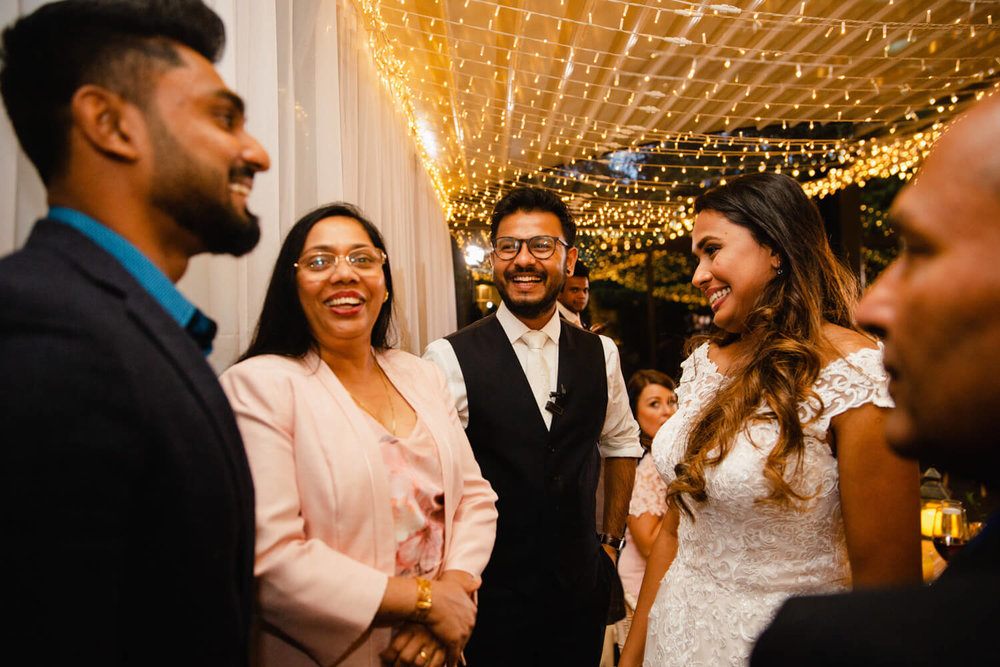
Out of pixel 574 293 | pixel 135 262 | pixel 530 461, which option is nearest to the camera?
pixel 135 262

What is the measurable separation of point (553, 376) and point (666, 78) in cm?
203

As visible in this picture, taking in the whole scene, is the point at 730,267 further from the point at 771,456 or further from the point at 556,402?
the point at 556,402

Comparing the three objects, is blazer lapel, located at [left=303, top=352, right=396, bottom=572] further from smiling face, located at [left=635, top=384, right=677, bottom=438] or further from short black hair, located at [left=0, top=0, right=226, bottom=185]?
smiling face, located at [left=635, top=384, right=677, bottom=438]

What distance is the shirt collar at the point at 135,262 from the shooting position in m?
0.65

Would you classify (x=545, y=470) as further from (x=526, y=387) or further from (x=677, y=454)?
(x=677, y=454)

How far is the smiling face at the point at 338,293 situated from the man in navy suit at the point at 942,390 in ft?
3.89

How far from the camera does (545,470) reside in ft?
6.35

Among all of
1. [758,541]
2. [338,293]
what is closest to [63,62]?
A: [338,293]

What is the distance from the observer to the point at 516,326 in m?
2.12

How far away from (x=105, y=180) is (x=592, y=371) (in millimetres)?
1737

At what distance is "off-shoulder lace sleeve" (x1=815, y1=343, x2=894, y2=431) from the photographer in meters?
1.20

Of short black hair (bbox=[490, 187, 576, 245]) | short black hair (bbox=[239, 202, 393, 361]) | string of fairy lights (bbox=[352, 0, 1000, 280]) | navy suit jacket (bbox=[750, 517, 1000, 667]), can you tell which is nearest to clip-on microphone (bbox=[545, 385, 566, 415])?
short black hair (bbox=[490, 187, 576, 245])

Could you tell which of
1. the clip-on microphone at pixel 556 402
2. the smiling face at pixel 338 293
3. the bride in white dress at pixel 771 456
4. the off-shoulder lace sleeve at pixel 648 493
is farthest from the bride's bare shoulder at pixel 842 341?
the off-shoulder lace sleeve at pixel 648 493

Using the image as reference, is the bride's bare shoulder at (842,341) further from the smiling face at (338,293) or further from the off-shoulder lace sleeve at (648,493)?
the off-shoulder lace sleeve at (648,493)
